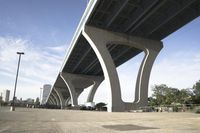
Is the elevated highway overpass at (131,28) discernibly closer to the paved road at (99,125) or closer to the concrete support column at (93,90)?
the paved road at (99,125)

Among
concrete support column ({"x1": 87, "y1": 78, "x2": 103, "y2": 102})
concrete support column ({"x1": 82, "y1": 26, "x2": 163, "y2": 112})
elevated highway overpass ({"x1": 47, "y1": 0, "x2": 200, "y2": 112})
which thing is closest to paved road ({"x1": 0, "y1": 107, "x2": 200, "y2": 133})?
elevated highway overpass ({"x1": 47, "y1": 0, "x2": 200, "y2": 112})

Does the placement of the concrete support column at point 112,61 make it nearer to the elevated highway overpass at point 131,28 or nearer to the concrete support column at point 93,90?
the elevated highway overpass at point 131,28

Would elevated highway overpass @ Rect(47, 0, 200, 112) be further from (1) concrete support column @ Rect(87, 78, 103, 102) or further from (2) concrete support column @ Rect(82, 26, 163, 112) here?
(1) concrete support column @ Rect(87, 78, 103, 102)

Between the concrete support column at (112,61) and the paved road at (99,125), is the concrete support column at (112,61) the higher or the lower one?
the higher one

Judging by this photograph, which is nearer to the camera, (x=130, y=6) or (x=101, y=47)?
(x=130, y=6)

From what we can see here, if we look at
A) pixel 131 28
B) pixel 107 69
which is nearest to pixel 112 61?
pixel 107 69

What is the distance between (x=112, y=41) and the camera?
1510 inches

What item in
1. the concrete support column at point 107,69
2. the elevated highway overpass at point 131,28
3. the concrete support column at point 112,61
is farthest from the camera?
the concrete support column at point 112,61

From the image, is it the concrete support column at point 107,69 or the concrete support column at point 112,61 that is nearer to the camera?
the concrete support column at point 107,69

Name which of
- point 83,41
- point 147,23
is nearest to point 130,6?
point 147,23

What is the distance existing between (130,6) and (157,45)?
44.2 feet

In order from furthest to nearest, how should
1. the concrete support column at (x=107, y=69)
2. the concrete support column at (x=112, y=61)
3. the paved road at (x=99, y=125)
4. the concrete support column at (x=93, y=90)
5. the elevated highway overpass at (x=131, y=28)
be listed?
the concrete support column at (x=93, y=90) → the concrete support column at (x=112, y=61) → the concrete support column at (x=107, y=69) → the elevated highway overpass at (x=131, y=28) → the paved road at (x=99, y=125)

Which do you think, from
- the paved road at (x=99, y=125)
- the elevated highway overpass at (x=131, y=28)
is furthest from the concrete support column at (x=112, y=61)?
the paved road at (x=99, y=125)

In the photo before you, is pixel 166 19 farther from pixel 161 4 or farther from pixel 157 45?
pixel 157 45
